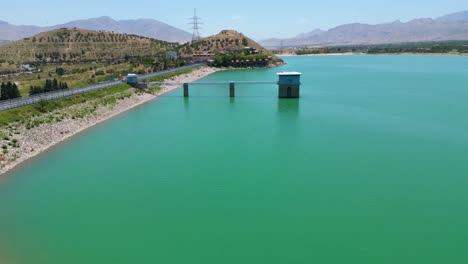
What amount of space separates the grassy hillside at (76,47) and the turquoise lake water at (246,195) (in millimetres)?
68189

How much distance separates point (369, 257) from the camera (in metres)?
15.2

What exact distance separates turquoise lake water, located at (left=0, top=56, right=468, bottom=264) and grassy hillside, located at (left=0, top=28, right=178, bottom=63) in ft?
224

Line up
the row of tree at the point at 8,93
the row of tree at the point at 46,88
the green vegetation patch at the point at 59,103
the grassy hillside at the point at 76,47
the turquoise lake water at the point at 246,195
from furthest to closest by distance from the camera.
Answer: the grassy hillside at the point at 76,47 < the row of tree at the point at 46,88 < the row of tree at the point at 8,93 < the green vegetation patch at the point at 59,103 < the turquoise lake water at the point at 246,195

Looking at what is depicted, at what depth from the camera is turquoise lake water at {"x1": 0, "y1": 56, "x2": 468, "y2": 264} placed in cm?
1576

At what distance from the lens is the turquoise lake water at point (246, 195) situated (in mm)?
15758

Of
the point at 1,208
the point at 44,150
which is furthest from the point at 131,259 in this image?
the point at 44,150

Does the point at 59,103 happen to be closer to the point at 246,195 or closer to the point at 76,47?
the point at 246,195

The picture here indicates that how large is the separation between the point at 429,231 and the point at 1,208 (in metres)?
19.6

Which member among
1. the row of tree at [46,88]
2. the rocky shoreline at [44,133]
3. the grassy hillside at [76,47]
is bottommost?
the rocky shoreline at [44,133]

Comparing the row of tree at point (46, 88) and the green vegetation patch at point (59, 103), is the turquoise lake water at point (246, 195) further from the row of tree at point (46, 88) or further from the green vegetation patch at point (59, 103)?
the row of tree at point (46, 88)

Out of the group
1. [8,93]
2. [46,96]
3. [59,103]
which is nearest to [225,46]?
[46,96]

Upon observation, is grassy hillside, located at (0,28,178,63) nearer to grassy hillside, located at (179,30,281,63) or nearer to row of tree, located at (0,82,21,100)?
grassy hillside, located at (179,30,281,63)

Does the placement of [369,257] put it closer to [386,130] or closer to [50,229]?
[50,229]

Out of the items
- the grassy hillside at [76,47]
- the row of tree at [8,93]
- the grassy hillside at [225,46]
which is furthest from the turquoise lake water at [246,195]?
the grassy hillside at [225,46]
